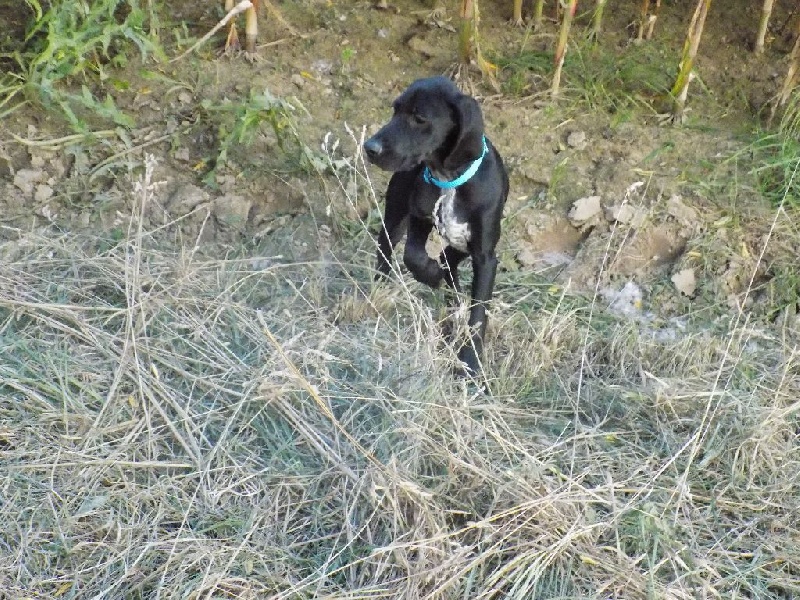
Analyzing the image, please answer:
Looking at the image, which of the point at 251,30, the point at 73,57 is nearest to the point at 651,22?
the point at 251,30

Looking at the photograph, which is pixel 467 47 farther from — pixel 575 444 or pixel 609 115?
pixel 575 444

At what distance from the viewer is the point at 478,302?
318 centimetres

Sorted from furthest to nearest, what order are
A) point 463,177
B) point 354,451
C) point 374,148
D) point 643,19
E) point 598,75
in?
point 643,19 → point 598,75 → point 463,177 → point 374,148 → point 354,451

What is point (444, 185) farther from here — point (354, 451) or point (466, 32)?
point (466, 32)

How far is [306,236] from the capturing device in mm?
3824

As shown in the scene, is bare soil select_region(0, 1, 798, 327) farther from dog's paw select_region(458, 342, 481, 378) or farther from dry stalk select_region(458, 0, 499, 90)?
dog's paw select_region(458, 342, 481, 378)

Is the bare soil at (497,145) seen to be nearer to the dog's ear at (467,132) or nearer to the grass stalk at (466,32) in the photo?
the grass stalk at (466,32)

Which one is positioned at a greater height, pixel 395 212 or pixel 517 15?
pixel 517 15

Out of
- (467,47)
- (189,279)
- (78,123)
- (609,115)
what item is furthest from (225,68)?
(609,115)

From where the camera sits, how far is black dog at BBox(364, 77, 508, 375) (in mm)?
2879

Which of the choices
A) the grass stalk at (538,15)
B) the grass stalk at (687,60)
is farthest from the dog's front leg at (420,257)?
the grass stalk at (538,15)

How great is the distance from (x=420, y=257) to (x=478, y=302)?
26cm

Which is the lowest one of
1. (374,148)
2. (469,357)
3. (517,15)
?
A: (469,357)

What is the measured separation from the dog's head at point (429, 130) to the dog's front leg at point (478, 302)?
400 millimetres
